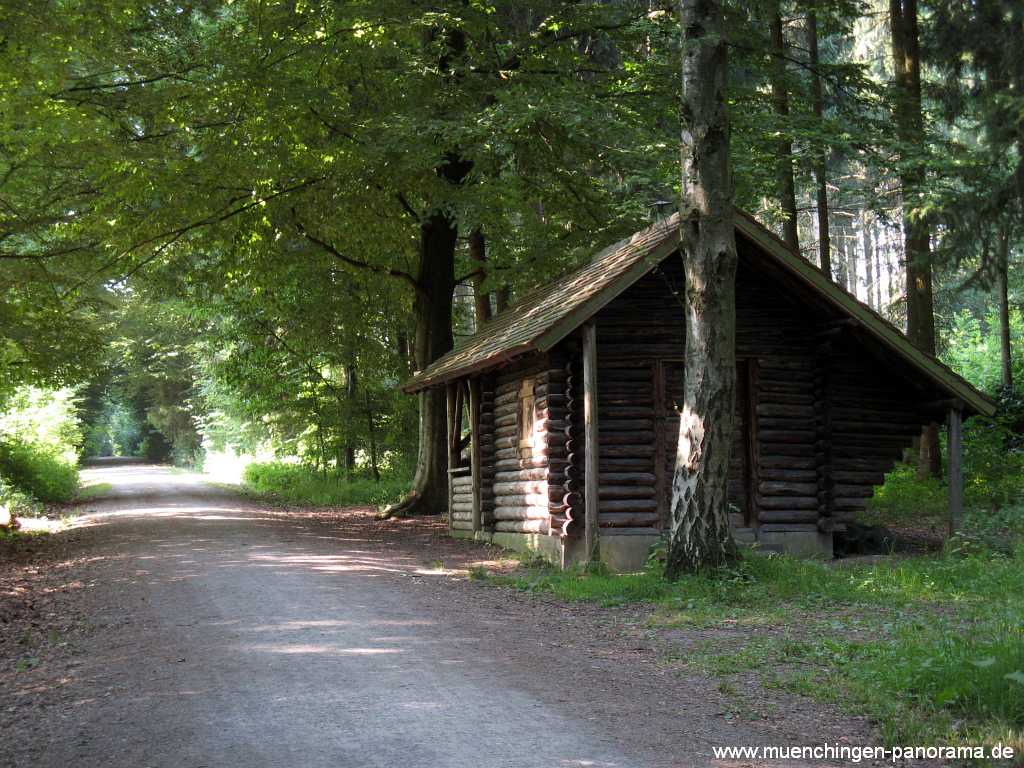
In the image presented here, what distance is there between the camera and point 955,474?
14.3 metres

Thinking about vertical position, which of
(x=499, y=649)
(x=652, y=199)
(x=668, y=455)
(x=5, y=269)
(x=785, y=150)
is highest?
(x=785, y=150)

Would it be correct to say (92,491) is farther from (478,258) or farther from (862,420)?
(862,420)

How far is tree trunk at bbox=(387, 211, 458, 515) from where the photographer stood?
2225 cm

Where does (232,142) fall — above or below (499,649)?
above

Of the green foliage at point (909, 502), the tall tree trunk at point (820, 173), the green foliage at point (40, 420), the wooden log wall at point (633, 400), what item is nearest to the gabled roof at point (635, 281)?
the wooden log wall at point (633, 400)

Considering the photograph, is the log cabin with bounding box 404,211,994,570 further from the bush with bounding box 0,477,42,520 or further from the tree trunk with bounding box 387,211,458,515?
the bush with bounding box 0,477,42,520

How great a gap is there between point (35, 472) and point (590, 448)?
20.8m

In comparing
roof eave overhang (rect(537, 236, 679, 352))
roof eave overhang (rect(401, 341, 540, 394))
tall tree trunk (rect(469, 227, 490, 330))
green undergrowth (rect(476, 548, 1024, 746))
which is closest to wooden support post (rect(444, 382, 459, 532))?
roof eave overhang (rect(401, 341, 540, 394))

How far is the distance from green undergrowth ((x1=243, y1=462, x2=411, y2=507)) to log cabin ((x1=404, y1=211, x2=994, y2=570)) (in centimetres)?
1290

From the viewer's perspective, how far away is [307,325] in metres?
26.2

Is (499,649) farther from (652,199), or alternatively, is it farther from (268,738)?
(652,199)

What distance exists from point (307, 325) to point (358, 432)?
4.31 metres

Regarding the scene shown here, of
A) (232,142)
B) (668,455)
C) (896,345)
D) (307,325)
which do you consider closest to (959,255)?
(896,345)

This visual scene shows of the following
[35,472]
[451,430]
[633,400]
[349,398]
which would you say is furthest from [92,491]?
[633,400]
